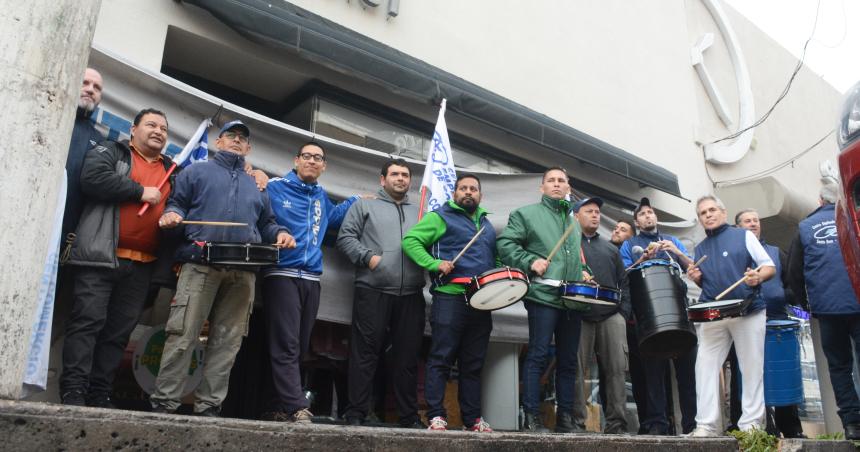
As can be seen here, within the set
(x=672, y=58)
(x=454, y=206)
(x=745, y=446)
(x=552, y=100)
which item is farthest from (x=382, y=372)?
(x=672, y=58)

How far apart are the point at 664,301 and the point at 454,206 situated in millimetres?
1754

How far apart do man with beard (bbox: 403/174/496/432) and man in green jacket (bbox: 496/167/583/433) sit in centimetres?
26

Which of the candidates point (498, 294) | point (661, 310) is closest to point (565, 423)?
point (661, 310)

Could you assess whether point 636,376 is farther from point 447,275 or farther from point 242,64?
point 242,64

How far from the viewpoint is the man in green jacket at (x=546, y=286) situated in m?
5.07

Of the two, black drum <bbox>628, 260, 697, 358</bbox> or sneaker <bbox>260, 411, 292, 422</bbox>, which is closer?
sneaker <bbox>260, 411, 292, 422</bbox>

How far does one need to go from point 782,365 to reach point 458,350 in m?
2.95

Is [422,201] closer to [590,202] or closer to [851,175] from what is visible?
[590,202]

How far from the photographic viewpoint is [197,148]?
5.27 metres

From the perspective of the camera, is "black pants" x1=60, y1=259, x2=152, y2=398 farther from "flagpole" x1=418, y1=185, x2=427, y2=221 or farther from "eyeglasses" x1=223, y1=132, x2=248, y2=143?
"flagpole" x1=418, y1=185, x2=427, y2=221

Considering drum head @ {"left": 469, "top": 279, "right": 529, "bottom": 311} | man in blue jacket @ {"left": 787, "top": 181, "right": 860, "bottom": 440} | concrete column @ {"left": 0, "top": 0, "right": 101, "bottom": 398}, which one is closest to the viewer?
concrete column @ {"left": 0, "top": 0, "right": 101, "bottom": 398}

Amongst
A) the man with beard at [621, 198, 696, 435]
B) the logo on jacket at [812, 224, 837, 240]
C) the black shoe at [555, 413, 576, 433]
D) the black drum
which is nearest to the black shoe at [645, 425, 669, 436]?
the man with beard at [621, 198, 696, 435]

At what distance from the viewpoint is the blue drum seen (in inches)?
232

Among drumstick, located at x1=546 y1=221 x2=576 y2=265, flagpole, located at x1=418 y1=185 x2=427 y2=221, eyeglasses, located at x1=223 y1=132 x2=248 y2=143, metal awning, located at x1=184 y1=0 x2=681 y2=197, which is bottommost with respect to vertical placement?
drumstick, located at x1=546 y1=221 x2=576 y2=265
